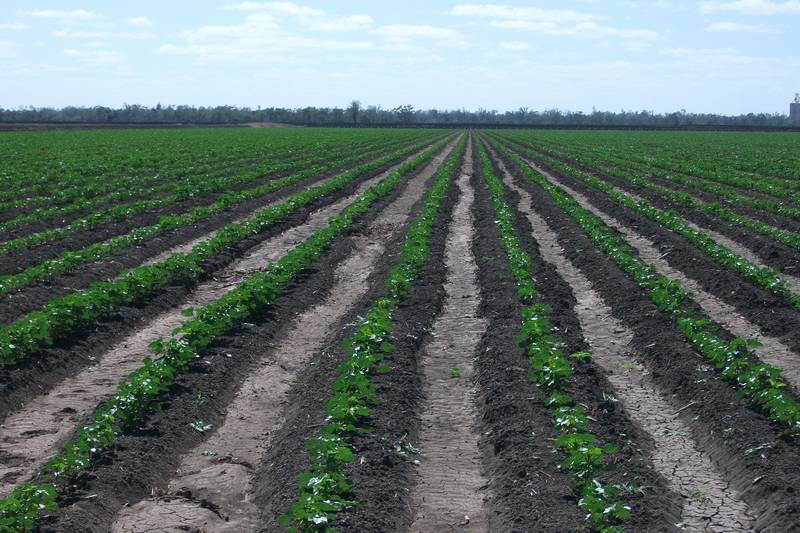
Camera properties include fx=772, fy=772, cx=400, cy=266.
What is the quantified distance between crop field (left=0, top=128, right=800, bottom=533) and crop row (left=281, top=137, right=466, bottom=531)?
0.03 m

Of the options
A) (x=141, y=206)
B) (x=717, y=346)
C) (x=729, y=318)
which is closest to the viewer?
(x=717, y=346)

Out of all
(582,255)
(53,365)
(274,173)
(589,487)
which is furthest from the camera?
(274,173)

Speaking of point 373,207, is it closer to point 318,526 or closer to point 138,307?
point 138,307

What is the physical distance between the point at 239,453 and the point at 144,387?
54.5 inches

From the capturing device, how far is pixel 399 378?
9.48 meters

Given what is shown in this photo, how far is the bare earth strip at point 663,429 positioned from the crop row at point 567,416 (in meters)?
0.64

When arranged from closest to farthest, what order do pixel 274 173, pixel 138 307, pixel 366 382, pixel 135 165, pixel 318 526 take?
pixel 318 526, pixel 366 382, pixel 138 307, pixel 274 173, pixel 135 165

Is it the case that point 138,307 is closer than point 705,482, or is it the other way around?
point 705,482

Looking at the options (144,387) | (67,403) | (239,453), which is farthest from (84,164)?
(239,453)

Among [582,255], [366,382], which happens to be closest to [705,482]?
[366,382]

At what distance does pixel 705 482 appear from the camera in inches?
279

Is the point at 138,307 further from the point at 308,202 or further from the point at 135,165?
the point at 135,165

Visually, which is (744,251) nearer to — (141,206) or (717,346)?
(717,346)

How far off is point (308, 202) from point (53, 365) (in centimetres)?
1636
